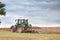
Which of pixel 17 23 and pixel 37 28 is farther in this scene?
pixel 37 28

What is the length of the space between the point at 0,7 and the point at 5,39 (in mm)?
18211

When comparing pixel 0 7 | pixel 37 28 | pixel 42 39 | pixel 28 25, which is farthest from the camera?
pixel 0 7

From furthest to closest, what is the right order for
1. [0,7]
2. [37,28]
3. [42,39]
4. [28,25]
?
[0,7] < [37,28] < [28,25] < [42,39]

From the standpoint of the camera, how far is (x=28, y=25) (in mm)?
26922

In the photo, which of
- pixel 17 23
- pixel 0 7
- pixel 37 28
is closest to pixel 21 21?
pixel 17 23

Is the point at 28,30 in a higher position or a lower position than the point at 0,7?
lower

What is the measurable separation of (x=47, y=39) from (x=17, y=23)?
1149cm

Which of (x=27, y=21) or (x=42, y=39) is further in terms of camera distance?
(x=27, y=21)

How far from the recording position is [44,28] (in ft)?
115

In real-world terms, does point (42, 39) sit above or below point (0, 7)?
below

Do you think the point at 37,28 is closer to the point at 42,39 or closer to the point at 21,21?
the point at 21,21

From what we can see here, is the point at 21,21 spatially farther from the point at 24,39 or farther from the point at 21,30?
the point at 24,39

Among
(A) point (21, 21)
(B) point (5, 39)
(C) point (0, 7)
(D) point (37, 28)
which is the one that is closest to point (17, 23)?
(A) point (21, 21)

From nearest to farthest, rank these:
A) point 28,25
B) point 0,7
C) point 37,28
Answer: point 28,25 → point 37,28 → point 0,7
